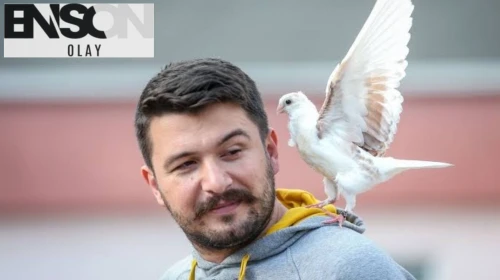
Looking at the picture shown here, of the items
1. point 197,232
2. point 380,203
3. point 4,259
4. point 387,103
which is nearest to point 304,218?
point 197,232

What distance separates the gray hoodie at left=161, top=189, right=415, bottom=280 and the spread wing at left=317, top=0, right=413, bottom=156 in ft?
0.61

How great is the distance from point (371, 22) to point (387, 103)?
13 centimetres

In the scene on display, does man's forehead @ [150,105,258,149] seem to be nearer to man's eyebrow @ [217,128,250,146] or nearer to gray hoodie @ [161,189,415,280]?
man's eyebrow @ [217,128,250,146]

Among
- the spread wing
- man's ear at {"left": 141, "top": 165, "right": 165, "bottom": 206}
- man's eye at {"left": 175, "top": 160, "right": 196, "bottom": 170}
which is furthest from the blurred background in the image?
man's eye at {"left": 175, "top": 160, "right": 196, "bottom": 170}

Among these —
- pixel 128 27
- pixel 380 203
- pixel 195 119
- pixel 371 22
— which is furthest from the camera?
pixel 380 203

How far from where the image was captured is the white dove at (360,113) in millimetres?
1100

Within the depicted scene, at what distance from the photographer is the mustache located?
0.88 meters

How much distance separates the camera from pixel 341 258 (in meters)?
0.87

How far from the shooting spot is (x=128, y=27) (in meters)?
2.16

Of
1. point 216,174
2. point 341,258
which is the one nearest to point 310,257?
point 341,258

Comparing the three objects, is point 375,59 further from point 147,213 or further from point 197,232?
point 147,213

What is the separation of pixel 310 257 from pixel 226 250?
115 millimetres

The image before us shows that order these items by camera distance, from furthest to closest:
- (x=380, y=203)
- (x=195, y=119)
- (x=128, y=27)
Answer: (x=380, y=203), (x=128, y=27), (x=195, y=119)

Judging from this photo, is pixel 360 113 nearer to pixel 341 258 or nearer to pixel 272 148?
pixel 272 148
